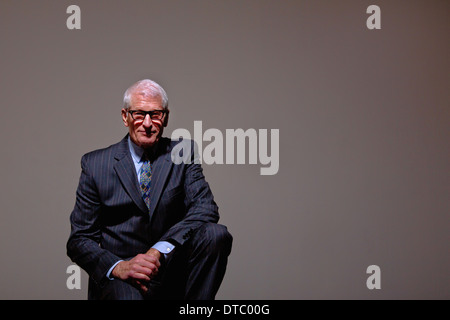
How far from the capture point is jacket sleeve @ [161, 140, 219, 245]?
5.47 feet

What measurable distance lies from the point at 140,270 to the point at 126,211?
0.26 metres

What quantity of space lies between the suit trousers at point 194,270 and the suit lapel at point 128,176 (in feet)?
0.69

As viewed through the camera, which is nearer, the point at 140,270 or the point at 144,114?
the point at 140,270

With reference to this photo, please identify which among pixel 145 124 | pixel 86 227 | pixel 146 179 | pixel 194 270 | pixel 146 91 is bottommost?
pixel 194 270

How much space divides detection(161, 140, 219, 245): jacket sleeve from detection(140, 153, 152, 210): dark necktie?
134mm

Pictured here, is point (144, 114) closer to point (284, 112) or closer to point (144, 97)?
point (144, 97)

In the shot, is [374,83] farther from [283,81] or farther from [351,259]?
[351,259]

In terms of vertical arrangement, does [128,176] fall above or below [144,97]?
below

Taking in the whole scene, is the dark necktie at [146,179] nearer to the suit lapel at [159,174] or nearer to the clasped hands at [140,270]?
the suit lapel at [159,174]

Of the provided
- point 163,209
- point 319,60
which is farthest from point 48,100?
point 319,60

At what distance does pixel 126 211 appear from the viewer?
1736mm

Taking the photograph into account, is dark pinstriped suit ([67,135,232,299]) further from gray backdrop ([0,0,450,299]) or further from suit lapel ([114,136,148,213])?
gray backdrop ([0,0,450,299])

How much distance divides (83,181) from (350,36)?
68.7 inches

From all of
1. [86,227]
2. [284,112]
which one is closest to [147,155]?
[86,227]
